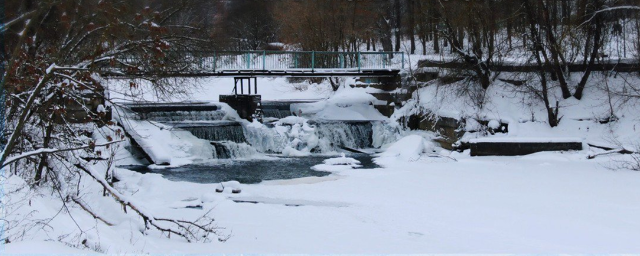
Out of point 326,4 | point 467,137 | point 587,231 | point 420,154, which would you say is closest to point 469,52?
point 467,137

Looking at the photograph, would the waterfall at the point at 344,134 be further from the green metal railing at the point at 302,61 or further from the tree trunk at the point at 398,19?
the tree trunk at the point at 398,19

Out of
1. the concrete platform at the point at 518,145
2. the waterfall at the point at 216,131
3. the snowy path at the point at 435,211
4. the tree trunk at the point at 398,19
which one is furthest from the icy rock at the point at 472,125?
the tree trunk at the point at 398,19

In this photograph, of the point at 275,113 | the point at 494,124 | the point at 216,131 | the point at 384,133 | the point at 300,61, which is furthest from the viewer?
the point at 300,61

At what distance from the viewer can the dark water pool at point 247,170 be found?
52.9 ft

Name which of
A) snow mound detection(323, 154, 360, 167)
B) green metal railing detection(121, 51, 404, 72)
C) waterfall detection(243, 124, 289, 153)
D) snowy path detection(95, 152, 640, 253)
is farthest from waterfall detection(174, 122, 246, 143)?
snowy path detection(95, 152, 640, 253)

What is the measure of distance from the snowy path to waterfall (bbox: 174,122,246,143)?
229 inches

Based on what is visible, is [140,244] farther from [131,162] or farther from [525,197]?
[131,162]

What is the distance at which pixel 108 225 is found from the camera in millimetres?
8688

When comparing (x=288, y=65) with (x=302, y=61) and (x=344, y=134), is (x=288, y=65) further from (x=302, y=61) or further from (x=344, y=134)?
(x=344, y=134)

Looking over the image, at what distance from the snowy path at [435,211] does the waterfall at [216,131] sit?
5812mm

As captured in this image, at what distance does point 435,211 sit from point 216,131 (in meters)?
12.0

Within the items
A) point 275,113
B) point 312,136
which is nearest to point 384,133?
point 312,136

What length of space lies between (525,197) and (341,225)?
4.57 metres

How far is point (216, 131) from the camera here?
21.6 metres
